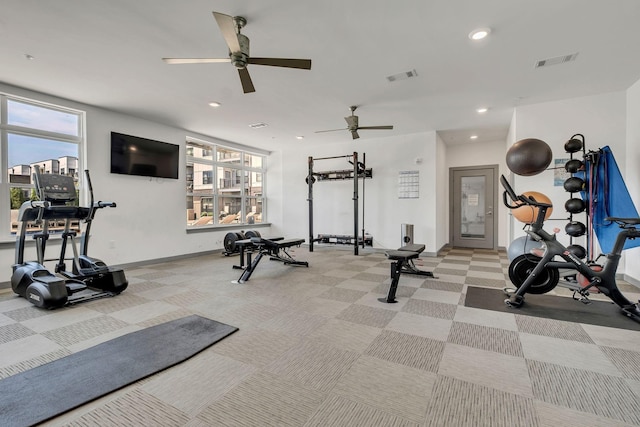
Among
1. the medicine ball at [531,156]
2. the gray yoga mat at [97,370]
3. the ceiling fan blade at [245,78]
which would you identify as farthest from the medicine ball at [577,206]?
the gray yoga mat at [97,370]

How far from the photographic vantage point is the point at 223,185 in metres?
7.70

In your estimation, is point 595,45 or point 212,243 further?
point 212,243

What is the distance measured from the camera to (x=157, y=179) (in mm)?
6051

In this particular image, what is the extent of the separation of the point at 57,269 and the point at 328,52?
4630 mm

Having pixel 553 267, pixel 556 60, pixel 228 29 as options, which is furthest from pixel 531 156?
pixel 228 29

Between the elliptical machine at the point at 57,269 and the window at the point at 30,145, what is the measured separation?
687 mm

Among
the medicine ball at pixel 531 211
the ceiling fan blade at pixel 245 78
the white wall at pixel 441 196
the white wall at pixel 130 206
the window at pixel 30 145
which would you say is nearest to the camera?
the ceiling fan blade at pixel 245 78

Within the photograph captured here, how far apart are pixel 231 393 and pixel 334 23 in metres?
3.23

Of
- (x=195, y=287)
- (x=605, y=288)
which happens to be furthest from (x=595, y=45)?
(x=195, y=287)

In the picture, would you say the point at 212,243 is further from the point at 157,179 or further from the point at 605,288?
the point at 605,288

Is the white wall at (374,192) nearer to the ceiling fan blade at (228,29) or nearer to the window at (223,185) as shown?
the window at (223,185)

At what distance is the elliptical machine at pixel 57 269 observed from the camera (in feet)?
10.7

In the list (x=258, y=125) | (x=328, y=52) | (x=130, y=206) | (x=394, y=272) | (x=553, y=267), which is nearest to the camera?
(x=553, y=267)

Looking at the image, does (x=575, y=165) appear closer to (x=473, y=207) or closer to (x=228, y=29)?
(x=473, y=207)
